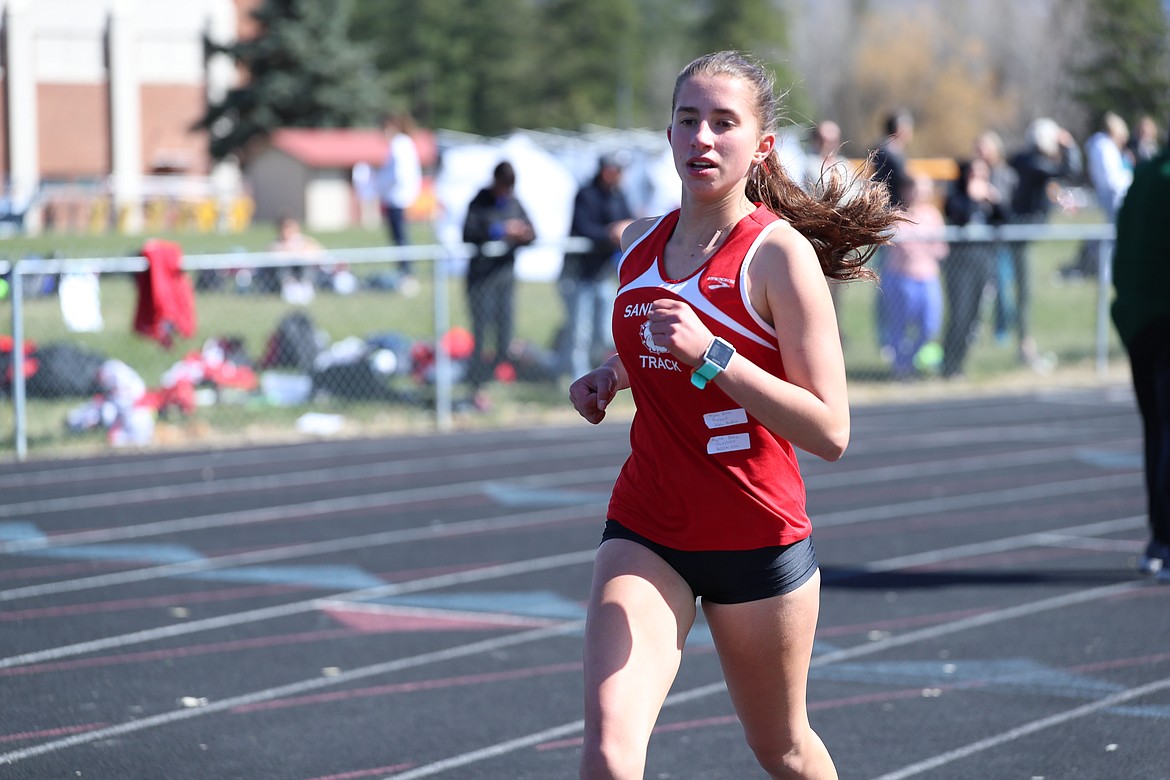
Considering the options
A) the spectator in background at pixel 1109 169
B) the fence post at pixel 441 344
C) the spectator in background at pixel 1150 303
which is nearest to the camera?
the spectator in background at pixel 1150 303

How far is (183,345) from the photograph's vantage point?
49.8 feet

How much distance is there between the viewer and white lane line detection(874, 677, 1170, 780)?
474cm

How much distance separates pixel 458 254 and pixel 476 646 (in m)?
6.93

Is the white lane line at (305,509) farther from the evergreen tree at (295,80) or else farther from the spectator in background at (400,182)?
the evergreen tree at (295,80)

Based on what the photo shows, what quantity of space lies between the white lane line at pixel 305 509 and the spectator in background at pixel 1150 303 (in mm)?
4157

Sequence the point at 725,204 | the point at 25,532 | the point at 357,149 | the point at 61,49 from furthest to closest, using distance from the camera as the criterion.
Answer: the point at 61,49 < the point at 357,149 < the point at 25,532 < the point at 725,204

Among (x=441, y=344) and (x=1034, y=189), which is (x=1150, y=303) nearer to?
(x=441, y=344)

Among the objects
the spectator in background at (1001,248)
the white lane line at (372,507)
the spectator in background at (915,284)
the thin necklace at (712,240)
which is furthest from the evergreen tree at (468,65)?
the thin necklace at (712,240)

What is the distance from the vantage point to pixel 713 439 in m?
3.33

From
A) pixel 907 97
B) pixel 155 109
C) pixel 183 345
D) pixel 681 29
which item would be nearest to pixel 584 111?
pixel 907 97

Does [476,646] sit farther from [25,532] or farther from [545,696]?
[25,532]

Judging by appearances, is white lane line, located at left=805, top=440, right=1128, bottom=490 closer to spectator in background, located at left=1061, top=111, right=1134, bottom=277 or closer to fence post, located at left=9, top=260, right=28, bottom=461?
spectator in background, located at left=1061, top=111, right=1134, bottom=277

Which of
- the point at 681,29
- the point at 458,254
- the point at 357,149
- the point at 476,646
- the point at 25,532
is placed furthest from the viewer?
the point at 681,29

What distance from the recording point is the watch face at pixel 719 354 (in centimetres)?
310
